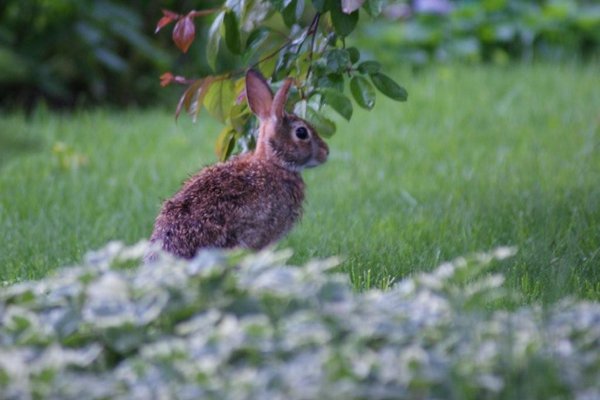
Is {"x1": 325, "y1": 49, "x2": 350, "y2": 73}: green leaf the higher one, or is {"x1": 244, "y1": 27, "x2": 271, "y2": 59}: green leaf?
{"x1": 244, "y1": 27, "x2": 271, "y2": 59}: green leaf

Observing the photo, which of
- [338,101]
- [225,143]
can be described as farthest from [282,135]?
[225,143]

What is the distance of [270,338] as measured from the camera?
3.09 metres

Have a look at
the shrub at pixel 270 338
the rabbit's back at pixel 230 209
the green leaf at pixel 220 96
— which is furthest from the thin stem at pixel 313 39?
the shrub at pixel 270 338

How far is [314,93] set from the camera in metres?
4.96

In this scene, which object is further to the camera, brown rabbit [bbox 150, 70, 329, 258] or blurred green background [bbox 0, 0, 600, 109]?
blurred green background [bbox 0, 0, 600, 109]

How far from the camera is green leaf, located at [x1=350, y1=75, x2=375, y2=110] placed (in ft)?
16.2

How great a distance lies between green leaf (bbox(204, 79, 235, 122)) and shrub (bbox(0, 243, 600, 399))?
1.65 metres

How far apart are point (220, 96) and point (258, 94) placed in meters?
0.30

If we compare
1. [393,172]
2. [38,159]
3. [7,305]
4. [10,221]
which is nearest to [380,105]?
[393,172]

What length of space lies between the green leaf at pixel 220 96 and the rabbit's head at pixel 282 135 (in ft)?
0.59

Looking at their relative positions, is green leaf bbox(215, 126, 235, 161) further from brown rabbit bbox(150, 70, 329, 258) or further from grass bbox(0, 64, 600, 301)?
grass bbox(0, 64, 600, 301)

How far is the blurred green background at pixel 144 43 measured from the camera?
9406 mm

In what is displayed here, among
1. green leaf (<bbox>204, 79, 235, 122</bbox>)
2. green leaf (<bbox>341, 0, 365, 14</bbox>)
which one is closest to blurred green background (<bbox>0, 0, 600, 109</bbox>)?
green leaf (<bbox>204, 79, 235, 122</bbox>)

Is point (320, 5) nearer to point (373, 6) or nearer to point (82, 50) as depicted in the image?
point (373, 6)
